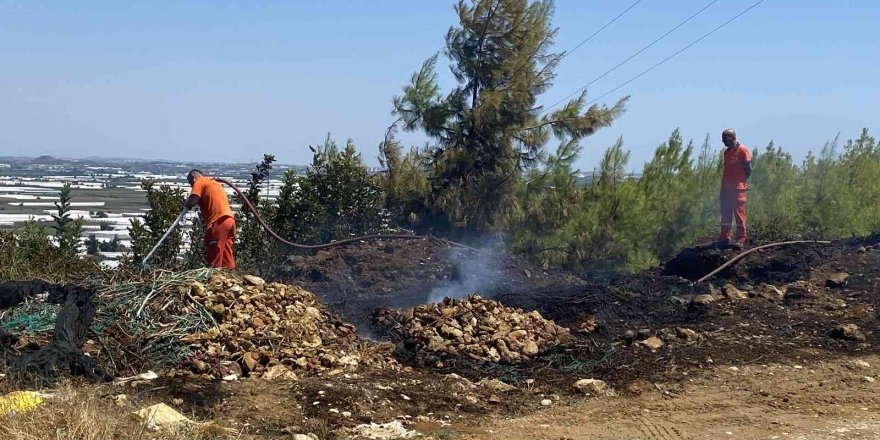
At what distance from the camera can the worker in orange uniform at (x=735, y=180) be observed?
39.2ft

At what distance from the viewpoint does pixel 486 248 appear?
15.5m

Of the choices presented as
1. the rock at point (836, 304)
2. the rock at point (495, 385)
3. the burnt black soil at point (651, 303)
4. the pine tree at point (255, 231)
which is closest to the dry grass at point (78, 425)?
the rock at point (495, 385)

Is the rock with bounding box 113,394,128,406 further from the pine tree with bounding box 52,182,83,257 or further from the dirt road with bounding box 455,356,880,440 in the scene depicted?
the pine tree with bounding box 52,182,83,257

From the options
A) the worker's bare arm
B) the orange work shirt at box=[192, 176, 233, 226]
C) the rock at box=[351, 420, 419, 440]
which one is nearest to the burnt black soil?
the rock at box=[351, 420, 419, 440]

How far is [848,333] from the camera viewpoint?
8.03 meters

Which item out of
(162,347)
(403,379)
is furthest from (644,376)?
(162,347)

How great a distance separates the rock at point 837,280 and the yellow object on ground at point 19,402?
9.01 meters

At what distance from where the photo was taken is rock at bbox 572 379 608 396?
6609 mm

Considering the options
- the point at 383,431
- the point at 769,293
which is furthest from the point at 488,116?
the point at 383,431

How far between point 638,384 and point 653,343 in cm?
117

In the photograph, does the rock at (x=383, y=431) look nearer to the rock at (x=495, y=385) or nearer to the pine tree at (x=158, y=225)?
the rock at (x=495, y=385)

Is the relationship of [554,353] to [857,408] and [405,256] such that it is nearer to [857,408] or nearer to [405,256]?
[857,408]

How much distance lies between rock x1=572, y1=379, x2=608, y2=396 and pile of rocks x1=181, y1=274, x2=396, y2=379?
5.80 ft

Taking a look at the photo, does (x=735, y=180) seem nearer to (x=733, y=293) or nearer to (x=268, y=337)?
(x=733, y=293)
